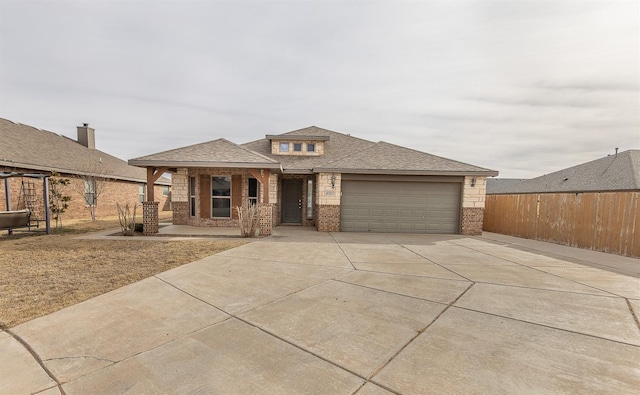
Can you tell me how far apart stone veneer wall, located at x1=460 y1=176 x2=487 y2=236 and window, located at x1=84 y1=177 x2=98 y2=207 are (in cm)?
2024

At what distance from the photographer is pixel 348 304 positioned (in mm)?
3871

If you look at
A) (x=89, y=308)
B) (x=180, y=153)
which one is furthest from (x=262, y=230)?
(x=89, y=308)

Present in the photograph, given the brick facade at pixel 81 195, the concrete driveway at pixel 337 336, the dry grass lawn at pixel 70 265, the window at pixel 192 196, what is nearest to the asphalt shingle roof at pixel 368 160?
the window at pixel 192 196

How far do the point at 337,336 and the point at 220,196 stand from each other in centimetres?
1067

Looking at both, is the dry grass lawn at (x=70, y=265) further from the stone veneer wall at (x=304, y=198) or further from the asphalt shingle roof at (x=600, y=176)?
the asphalt shingle roof at (x=600, y=176)

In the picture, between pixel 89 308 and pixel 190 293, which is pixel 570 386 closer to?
pixel 190 293

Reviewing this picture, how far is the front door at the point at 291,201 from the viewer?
1391 centimetres

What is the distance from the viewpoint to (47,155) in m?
14.4

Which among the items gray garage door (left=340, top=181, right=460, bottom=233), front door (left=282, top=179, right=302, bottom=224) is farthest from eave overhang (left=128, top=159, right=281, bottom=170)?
gray garage door (left=340, top=181, right=460, bottom=233)

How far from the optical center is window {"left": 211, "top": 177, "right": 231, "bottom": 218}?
485 inches

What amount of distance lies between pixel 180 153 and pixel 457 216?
12380 millimetres

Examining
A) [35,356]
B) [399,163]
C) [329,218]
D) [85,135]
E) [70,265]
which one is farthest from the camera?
[85,135]

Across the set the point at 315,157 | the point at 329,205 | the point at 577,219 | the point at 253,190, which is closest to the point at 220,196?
the point at 253,190

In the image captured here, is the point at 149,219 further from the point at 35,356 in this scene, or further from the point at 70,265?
the point at 35,356
